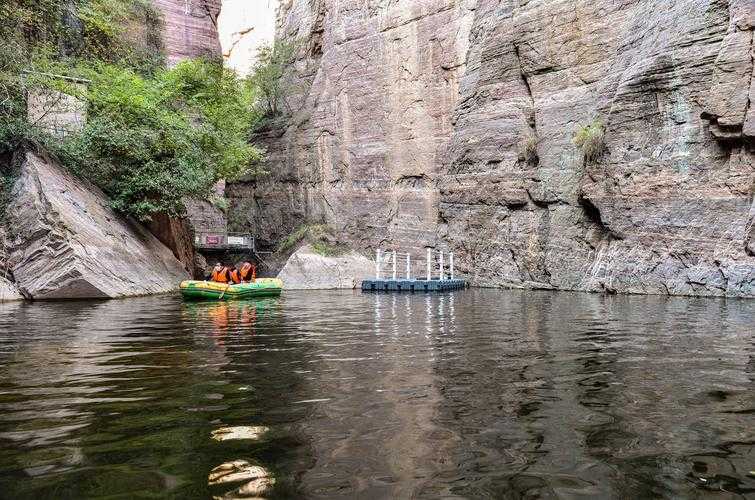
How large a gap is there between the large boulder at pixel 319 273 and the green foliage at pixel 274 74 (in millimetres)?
14401

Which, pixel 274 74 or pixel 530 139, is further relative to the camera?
pixel 274 74

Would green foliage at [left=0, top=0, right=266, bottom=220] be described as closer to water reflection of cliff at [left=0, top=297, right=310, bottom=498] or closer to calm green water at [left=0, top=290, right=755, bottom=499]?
water reflection of cliff at [left=0, top=297, right=310, bottom=498]

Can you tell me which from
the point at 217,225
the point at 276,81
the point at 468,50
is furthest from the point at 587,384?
the point at 217,225

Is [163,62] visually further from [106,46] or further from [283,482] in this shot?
[283,482]

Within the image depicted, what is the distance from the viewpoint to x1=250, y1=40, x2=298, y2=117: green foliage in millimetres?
42125

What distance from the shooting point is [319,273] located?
1245 inches

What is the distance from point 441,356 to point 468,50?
28.1 metres

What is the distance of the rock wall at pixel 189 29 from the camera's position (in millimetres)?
51594

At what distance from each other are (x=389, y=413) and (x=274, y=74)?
40.1m

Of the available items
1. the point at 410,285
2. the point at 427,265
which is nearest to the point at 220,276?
the point at 410,285

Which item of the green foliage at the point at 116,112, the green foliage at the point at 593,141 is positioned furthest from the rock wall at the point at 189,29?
the green foliage at the point at 593,141

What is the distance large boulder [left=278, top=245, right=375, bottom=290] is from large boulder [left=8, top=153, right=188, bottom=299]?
28.5ft

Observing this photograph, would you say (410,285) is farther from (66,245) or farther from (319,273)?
(66,245)

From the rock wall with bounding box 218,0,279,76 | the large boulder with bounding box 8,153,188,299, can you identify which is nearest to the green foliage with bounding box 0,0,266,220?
the large boulder with bounding box 8,153,188,299
